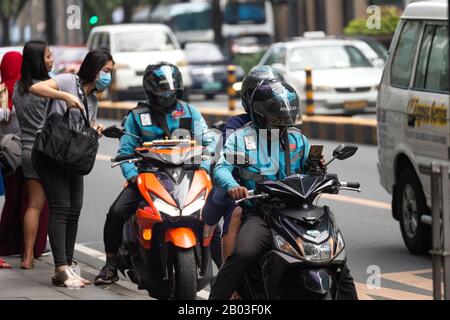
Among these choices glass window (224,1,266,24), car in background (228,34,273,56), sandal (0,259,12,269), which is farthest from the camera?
glass window (224,1,266,24)

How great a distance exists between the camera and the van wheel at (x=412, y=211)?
10.9m

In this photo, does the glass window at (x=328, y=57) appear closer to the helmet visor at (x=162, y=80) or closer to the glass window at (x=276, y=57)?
the glass window at (x=276, y=57)

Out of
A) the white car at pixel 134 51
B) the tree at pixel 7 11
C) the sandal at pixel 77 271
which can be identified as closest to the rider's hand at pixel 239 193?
the sandal at pixel 77 271

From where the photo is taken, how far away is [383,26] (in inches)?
1303

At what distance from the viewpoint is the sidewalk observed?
909 centimetres

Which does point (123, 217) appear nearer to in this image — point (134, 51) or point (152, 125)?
point (152, 125)

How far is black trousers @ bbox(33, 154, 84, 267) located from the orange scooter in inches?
21.0

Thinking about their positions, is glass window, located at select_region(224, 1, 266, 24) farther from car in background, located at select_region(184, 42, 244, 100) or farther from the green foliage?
the green foliage

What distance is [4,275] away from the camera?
396 inches

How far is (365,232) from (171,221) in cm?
413

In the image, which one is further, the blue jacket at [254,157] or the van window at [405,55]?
the van window at [405,55]

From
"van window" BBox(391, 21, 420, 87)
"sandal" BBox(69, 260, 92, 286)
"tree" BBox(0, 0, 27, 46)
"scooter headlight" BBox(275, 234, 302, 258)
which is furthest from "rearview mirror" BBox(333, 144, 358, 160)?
"tree" BBox(0, 0, 27, 46)

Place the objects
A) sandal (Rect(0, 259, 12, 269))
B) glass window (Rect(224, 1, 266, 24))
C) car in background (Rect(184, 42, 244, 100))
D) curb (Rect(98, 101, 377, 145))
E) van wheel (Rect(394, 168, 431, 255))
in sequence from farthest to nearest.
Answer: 1. glass window (Rect(224, 1, 266, 24))
2. car in background (Rect(184, 42, 244, 100))
3. curb (Rect(98, 101, 377, 145))
4. van wheel (Rect(394, 168, 431, 255))
5. sandal (Rect(0, 259, 12, 269))

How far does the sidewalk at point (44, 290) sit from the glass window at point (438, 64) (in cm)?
295
